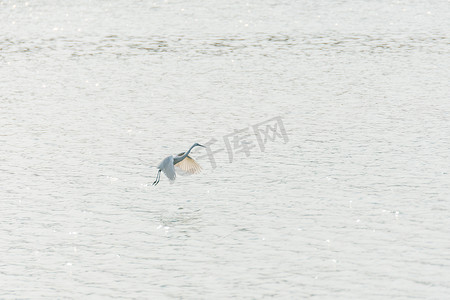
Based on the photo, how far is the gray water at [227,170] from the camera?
647 inches

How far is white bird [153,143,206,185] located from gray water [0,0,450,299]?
0.55 meters

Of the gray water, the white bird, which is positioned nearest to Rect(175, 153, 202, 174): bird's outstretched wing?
the white bird

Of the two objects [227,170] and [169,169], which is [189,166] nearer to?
[169,169]

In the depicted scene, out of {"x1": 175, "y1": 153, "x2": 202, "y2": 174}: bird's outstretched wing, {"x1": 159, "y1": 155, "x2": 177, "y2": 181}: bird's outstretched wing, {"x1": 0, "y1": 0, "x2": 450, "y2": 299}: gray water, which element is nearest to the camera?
{"x1": 0, "y1": 0, "x2": 450, "y2": 299}: gray water

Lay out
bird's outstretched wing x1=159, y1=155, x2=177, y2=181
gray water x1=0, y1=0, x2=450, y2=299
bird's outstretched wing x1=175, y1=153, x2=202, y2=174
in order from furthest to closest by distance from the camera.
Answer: bird's outstretched wing x1=175, y1=153, x2=202, y2=174, bird's outstretched wing x1=159, y1=155, x2=177, y2=181, gray water x1=0, y1=0, x2=450, y2=299

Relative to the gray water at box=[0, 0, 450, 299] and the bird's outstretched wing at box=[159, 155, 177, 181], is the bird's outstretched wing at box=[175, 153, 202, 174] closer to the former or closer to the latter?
the gray water at box=[0, 0, 450, 299]

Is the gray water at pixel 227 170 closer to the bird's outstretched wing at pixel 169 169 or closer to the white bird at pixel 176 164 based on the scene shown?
the white bird at pixel 176 164

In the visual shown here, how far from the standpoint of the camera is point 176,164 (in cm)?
2300

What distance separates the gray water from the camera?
16.4m

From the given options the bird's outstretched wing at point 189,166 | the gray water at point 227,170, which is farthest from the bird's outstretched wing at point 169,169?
the bird's outstretched wing at point 189,166

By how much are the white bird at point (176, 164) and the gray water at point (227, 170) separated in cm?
55

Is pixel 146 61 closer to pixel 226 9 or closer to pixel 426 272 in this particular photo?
pixel 226 9

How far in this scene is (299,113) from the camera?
31938 mm

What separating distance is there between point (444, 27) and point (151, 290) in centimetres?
4493
